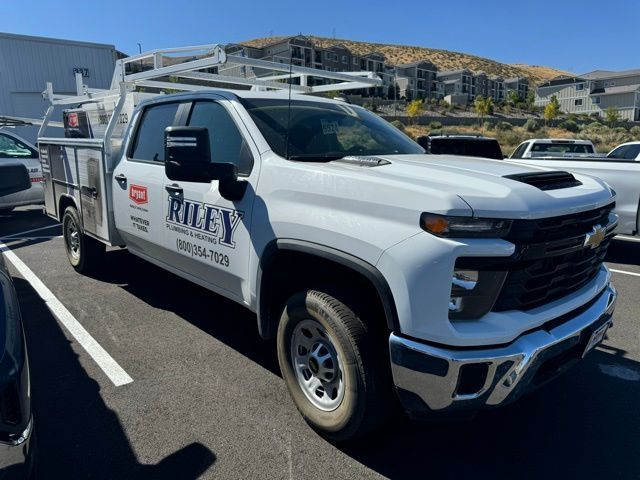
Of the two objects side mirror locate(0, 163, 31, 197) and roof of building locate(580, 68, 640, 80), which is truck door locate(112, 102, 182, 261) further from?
roof of building locate(580, 68, 640, 80)

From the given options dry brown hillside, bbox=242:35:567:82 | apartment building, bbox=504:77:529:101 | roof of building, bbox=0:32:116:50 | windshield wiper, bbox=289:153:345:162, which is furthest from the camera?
dry brown hillside, bbox=242:35:567:82

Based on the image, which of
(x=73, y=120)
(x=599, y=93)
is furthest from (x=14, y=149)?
(x=599, y=93)

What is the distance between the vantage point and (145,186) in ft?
14.1

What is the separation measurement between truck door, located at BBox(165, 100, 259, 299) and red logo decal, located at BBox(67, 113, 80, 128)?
4250 mm

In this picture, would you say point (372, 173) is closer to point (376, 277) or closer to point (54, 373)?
point (376, 277)

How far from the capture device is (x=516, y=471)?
266 cm

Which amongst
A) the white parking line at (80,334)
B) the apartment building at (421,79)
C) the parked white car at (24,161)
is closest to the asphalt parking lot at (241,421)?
the white parking line at (80,334)

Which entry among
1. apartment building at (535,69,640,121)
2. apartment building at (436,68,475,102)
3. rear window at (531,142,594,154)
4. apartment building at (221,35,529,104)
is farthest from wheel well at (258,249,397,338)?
apartment building at (436,68,475,102)

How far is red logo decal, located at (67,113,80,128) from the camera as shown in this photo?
733 centimetres

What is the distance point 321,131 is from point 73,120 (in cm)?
536

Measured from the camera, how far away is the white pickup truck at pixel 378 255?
7.36 feet

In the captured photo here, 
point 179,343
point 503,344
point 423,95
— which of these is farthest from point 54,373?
point 423,95

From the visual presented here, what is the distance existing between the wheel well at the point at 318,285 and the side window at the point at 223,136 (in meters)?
0.68

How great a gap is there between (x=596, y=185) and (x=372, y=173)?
4.56ft
